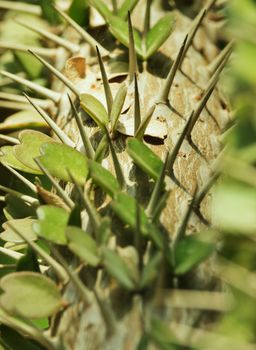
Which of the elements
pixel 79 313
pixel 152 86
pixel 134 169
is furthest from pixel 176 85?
pixel 79 313

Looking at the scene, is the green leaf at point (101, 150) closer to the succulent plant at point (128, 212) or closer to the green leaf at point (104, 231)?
the succulent plant at point (128, 212)

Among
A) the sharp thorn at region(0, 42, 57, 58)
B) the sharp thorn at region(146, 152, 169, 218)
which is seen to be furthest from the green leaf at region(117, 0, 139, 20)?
the sharp thorn at region(146, 152, 169, 218)

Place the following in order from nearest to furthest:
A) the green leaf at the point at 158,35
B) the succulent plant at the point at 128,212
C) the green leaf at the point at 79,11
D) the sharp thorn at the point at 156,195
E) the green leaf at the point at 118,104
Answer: the succulent plant at the point at 128,212, the sharp thorn at the point at 156,195, the green leaf at the point at 118,104, the green leaf at the point at 158,35, the green leaf at the point at 79,11

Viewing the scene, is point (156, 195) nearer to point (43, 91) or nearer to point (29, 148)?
point (29, 148)

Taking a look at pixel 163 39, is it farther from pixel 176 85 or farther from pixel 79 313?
pixel 79 313

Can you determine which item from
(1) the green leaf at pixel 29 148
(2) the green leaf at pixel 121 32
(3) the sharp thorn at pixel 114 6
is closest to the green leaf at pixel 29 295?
(1) the green leaf at pixel 29 148

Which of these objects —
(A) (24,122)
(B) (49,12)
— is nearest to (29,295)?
(A) (24,122)
